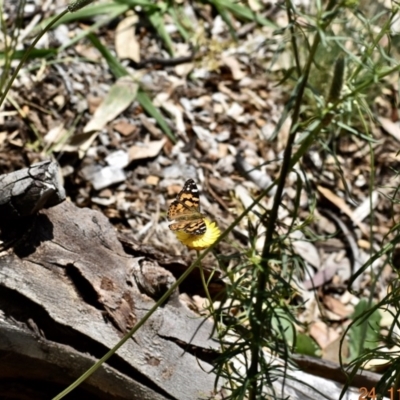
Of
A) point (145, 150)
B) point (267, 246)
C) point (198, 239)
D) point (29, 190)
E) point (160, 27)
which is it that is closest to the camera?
point (267, 246)

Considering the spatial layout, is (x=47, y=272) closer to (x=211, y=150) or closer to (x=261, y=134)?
(x=211, y=150)

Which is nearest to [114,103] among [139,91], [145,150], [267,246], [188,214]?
[139,91]

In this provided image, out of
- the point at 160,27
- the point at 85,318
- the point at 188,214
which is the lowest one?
the point at 85,318

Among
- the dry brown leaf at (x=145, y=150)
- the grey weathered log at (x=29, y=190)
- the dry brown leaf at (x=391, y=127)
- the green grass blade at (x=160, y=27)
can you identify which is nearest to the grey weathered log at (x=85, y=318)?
the grey weathered log at (x=29, y=190)

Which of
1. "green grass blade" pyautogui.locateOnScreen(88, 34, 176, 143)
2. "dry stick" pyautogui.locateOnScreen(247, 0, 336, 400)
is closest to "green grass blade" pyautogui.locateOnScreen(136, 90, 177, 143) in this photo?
"green grass blade" pyautogui.locateOnScreen(88, 34, 176, 143)

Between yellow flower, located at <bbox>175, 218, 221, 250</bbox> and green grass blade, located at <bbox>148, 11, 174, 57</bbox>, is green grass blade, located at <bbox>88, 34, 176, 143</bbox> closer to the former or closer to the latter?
green grass blade, located at <bbox>148, 11, 174, 57</bbox>

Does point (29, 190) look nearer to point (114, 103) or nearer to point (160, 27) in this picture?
point (114, 103)

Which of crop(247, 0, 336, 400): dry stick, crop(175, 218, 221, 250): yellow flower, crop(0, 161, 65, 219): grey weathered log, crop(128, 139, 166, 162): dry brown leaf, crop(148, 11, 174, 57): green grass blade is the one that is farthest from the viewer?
crop(148, 11, 174, 57): green grass blade
